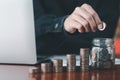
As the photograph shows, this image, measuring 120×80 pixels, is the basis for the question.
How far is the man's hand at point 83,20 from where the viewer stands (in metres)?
1.29

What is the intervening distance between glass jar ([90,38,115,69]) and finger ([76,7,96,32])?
115 millimetres

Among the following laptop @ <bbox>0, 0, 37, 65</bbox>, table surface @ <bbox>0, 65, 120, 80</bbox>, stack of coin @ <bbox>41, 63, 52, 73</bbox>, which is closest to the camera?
table surface @ <bbox>0, 65, 120, 80</bbox>

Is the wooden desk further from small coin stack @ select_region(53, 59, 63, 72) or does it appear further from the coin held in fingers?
the coin held in fingers

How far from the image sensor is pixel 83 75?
3.68 feet

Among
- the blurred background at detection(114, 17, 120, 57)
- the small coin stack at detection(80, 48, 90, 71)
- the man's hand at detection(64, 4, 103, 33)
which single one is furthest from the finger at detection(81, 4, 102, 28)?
the small coin stack at detection(80, 48, 90, 71)

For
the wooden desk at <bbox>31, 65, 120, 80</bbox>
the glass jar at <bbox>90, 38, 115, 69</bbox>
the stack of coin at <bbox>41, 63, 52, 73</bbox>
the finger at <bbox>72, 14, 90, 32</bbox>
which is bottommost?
the wooden desk at <bbox>31, 65, 120, 80</bbox>

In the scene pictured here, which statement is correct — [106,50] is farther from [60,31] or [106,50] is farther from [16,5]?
[16,5]

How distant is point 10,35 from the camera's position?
50.4 inches

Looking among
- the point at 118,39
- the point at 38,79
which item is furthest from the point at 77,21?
the point at 38,79

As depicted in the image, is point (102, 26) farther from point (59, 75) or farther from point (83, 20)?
point (59, 75)

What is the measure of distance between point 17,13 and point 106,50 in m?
0.47

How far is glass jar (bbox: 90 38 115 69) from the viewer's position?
121 centimetres

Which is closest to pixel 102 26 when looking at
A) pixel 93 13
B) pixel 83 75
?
pixel 93 13

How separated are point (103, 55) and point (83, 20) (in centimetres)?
20
